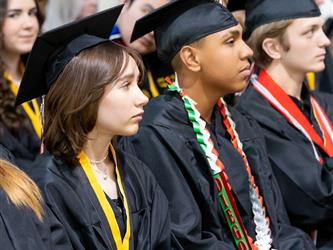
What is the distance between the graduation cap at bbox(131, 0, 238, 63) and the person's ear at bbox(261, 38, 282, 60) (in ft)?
1.79

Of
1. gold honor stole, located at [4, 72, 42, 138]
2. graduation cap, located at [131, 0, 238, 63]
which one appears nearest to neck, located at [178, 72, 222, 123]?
graduation cap, located at [131, 0, 238, 63]

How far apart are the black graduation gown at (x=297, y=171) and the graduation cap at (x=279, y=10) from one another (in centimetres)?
36

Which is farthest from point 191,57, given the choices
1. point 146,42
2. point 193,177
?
point 146,42

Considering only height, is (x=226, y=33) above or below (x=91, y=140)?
above

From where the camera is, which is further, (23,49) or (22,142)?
(23,49)

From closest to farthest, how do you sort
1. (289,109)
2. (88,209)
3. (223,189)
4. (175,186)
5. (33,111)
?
(88,209)
(175,186)
(223,189)
(289,109)
(33,111)

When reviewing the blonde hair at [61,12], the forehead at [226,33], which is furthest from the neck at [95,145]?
the blonde hair at [61,12]

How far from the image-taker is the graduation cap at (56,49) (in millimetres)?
2809

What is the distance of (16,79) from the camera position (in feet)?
13.7

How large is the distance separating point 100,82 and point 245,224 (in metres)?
0.95

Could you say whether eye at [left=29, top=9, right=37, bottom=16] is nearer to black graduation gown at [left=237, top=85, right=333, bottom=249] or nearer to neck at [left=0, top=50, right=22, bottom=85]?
neck at [left=0, top=50, right=22, bottom=85]

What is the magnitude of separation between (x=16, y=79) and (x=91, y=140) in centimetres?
145

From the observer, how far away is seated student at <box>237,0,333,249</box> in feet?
11.7

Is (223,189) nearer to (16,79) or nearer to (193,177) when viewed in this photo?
(193,177)
